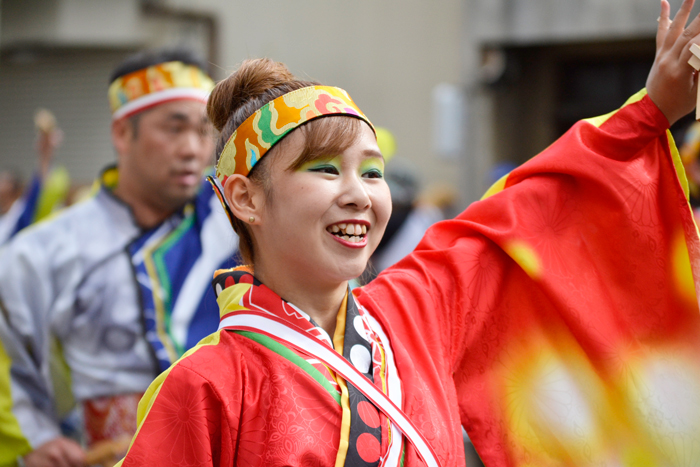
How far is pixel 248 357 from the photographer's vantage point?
4.59ft

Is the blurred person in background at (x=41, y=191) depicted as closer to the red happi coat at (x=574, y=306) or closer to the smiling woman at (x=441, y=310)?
the smiling woman at (x=441, y=310)

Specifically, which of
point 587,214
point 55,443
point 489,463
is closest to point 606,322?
point 587,214

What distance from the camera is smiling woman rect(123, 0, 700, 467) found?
53.2 inches

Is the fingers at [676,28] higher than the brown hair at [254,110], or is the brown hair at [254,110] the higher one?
the fingers at [676,28]

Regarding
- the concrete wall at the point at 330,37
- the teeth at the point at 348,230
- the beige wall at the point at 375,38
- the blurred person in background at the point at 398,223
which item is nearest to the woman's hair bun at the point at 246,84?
the teeth at the point at 348,230

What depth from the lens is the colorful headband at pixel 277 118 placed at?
4.75 ft

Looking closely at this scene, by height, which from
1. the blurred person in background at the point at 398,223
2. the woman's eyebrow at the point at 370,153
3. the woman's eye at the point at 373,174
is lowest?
the blurred person in background at the point at 398,223

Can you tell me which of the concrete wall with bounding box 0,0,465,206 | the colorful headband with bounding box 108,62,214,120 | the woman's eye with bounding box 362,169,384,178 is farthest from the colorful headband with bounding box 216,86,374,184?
the concrete wall with bounding box 0,0,465,206

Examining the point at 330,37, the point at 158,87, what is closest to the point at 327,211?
the point at 158,87

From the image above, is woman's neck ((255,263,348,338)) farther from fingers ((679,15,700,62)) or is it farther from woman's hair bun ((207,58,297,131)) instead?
fingers ((679,15,700,62))

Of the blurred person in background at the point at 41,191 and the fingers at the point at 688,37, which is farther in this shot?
the blurred person in background at the point at 41,191

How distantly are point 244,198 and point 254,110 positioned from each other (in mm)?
178

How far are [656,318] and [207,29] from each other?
8.49m

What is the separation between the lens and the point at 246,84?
1556 millimetres
